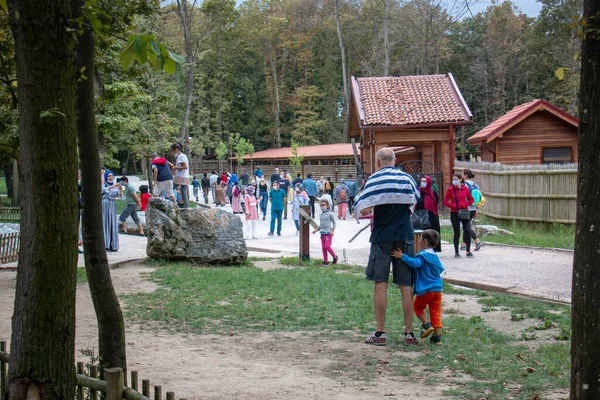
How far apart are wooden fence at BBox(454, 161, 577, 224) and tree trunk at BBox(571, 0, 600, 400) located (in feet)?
A: 54.9

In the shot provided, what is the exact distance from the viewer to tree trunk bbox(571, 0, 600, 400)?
348 centimetres

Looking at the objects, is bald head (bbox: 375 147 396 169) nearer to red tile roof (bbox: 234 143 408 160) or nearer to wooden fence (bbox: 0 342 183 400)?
wooden fence (bbox: 0 342 183 400)

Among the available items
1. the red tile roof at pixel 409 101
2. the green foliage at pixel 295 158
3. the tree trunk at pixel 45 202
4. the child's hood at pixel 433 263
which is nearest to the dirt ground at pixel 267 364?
the child's hood at pixel 433 263

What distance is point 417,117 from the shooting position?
30141mm

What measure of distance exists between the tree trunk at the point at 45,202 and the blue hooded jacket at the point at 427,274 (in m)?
4.32

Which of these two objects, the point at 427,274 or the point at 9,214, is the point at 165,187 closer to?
the point at 427,274

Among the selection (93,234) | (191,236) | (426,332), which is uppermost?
(93,234)

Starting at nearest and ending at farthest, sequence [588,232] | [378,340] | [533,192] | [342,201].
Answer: [588,232], [378,340], [533,192], [342,201]

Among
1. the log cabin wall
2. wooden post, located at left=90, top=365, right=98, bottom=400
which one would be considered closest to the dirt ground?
wooden post, located at left=90, top=365, right=98, bottom=400

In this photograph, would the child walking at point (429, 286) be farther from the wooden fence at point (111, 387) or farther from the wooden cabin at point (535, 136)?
the wooden cabin at point (535, 136)

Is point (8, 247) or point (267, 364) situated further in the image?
point (8, 247)

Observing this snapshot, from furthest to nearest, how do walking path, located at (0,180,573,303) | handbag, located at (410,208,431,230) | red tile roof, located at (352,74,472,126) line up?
1. red tile roof, located at (352,74,472,126)
2. handbag, located at (410,208,431,230)
3. walking path, located at (0,180,573,303)

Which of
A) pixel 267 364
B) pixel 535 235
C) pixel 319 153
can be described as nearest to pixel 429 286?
pixel 267 364

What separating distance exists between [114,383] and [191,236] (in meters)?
10.4
